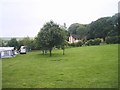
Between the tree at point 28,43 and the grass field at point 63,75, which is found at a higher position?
the tree at point 28,43

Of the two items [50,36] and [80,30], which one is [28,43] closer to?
[50,36]

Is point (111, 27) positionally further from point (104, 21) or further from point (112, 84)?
point (112, 84)

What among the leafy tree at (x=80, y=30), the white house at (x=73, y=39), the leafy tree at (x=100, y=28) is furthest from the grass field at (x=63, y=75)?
the white house at (x=73, y=39)

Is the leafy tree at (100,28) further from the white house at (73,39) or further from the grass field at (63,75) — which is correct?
the grass field at (63,75)

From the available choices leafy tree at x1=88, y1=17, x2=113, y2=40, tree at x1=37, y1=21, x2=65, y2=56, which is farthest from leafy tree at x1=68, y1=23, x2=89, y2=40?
tree at x1=37, y1=21, x2=65, y2=56

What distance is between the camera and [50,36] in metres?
26.7

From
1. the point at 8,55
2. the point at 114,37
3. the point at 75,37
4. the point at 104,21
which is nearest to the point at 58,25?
the point at 8,55

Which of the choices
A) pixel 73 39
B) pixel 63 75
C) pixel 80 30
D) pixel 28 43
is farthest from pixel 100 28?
pixel 63 75

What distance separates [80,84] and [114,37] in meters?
Answer: 32.6

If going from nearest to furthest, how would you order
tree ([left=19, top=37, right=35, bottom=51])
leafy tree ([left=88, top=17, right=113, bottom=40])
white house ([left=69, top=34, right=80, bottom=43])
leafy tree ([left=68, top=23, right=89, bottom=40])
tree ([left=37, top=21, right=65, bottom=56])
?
tree ([left=37, top=21, right=65, bottom=56]) < tree ([left=19, top=37, right=35, bottom=51]) < leafy tree ([left=88, top=17, right=113, bottom=40]) < leafy tree ([left=68, top=23, right=89, bottom=40]) < white house ([left=69, top=34, right=80, bottom=43])

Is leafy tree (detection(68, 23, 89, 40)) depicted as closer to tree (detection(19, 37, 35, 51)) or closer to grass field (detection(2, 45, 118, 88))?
tree (detection(19, 37, 35, 51))

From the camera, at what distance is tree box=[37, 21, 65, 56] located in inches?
1049

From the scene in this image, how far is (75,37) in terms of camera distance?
64688 mm

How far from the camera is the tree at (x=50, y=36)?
2664 centimetres
